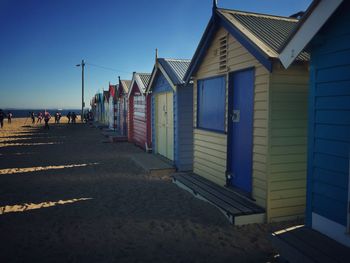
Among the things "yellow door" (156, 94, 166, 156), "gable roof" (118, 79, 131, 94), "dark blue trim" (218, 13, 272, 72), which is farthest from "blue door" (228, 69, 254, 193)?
"gable roof" (118, 79, 131, 94)

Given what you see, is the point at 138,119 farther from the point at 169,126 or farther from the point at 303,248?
the point at 303,248

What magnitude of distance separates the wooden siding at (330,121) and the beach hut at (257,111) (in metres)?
1.06

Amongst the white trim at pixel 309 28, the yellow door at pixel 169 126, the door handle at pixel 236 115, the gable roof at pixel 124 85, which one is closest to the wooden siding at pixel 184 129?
the yellow door at pixel 169 126

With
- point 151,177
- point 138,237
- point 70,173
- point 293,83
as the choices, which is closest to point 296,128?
point 293,83

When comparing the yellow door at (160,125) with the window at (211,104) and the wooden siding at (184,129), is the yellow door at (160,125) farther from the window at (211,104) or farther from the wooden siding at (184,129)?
the window at (211,104)

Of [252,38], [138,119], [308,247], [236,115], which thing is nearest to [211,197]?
[236,115]

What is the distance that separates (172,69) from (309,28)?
22.7 ft

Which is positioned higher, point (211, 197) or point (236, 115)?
point (236, 115)

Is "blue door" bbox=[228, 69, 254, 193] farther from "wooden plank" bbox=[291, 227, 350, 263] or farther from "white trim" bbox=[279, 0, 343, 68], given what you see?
"wooden plank" bbox=[291, 227, 350, 263]

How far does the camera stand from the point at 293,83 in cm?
552

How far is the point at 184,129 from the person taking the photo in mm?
10148

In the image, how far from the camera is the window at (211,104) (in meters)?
7.18

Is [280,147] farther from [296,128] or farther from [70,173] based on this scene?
[70,173]

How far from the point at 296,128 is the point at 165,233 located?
3079 mm
